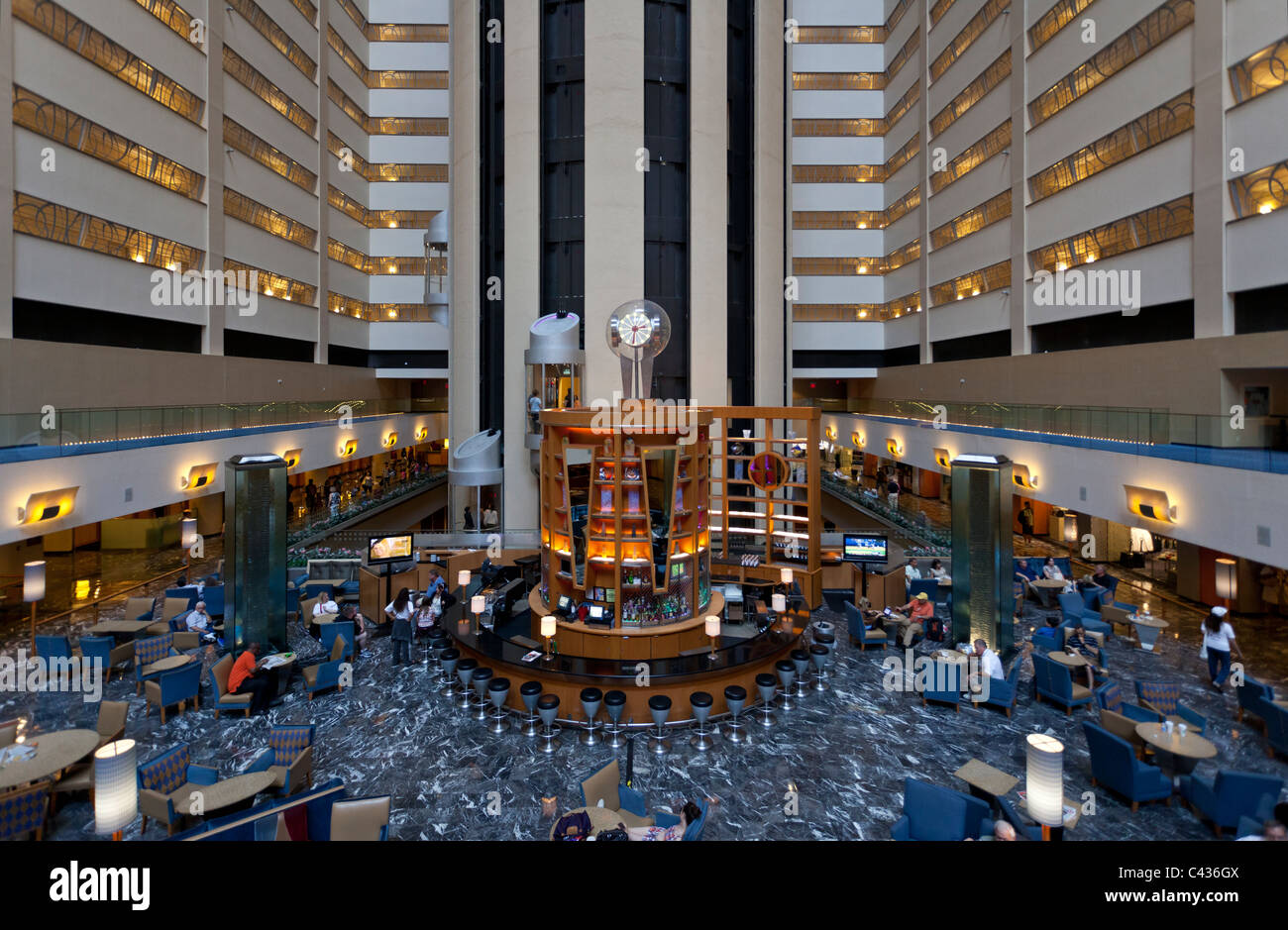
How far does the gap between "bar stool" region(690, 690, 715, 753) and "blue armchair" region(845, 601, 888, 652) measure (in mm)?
4908

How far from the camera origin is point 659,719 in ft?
33.8

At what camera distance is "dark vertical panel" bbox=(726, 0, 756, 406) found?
25.1 meters

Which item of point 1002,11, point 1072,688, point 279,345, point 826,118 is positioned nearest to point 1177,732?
point 1072,688

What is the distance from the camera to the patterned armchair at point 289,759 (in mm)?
8355

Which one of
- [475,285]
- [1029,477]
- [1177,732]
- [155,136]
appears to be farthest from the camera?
[475,285]

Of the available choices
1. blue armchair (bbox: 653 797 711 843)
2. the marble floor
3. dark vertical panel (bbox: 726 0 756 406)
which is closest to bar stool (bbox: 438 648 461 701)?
the marble floor

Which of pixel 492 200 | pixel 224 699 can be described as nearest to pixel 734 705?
pixel 224 699

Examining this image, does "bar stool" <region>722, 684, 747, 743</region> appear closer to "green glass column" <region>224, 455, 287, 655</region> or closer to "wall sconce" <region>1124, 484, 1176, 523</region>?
"green glass column" <region>224, 455, 287, 655</region>

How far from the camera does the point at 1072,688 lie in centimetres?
1107

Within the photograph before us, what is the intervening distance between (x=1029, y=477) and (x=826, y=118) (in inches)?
1087

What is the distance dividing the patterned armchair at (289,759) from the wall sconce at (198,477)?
14.7 m

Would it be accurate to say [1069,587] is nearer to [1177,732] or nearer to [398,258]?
[1177,732]

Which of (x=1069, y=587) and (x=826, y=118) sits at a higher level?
(x=826, y=118)

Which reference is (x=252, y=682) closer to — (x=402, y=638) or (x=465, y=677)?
(x=402, y=638)
